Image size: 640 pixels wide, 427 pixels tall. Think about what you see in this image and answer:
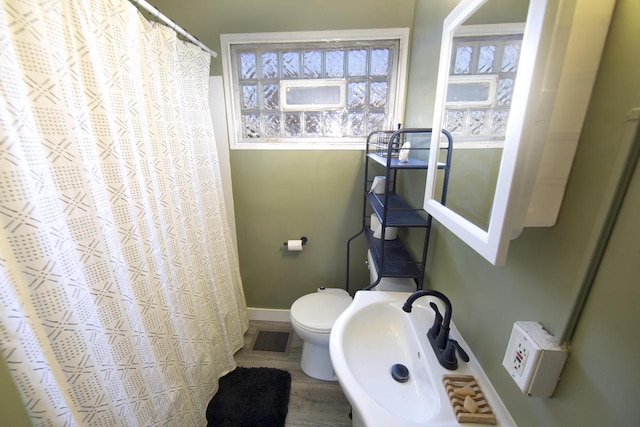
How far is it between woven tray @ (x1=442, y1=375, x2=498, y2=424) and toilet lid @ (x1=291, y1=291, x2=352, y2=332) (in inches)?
32.6

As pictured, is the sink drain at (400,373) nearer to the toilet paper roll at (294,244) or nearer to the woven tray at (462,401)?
the woven tray at (462,401)

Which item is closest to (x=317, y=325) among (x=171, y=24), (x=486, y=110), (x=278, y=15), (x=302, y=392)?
(x=302, y=392)

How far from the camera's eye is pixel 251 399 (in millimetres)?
1492

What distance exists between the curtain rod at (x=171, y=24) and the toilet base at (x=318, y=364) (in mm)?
1954

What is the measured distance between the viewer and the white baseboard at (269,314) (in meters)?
2.15

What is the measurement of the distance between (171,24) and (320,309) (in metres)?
1.77

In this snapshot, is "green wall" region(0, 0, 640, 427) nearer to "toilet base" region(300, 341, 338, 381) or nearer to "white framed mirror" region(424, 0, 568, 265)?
"white framed mirror" region(424, 0, 568, 265)

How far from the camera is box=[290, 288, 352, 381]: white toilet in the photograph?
1.50 metres

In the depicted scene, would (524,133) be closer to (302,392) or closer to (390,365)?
(390,365)

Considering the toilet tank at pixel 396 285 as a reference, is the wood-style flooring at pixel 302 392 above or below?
below

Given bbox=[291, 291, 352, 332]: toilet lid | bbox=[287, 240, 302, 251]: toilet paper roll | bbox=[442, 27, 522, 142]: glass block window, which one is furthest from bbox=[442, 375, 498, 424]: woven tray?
bbox=[287, 240, 302, 251]: toilet paper roll

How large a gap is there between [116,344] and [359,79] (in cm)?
192

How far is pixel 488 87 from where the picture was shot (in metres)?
0.67

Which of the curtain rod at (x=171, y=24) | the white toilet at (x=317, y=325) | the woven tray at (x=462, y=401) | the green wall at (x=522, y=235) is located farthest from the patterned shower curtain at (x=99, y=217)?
the woven tray at (x=462, y=401)
